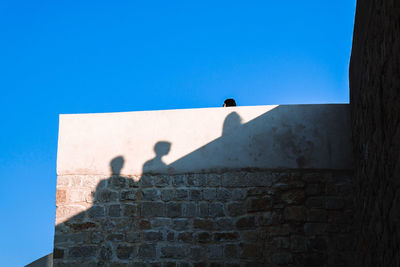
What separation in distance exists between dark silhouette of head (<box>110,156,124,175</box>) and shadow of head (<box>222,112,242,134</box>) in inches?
41.2

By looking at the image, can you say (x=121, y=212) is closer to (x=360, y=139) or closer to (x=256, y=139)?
(x=256, y=139)

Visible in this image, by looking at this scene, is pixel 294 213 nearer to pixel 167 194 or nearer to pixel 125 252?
pixel 167 194

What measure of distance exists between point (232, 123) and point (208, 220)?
947mm

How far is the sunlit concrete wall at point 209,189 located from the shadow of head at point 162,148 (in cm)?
4

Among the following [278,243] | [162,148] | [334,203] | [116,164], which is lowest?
[278,243]

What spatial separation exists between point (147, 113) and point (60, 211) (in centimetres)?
129

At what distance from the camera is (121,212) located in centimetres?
388

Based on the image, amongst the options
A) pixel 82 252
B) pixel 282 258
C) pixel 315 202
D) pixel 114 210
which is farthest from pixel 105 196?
pixel 315 202

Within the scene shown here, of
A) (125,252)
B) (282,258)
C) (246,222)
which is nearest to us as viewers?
(282,258)

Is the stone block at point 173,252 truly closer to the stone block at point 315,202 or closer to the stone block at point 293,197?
the stone block at point 293,197

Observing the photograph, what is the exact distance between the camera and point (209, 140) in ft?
12.8

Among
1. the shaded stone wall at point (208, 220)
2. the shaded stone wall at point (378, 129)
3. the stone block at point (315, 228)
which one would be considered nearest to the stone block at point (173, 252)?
the shaded stone wall at point (208, 220)

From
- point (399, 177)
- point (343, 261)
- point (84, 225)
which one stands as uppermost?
point (399, 177)

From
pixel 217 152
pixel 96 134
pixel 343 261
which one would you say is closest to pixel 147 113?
pixel 96 134
